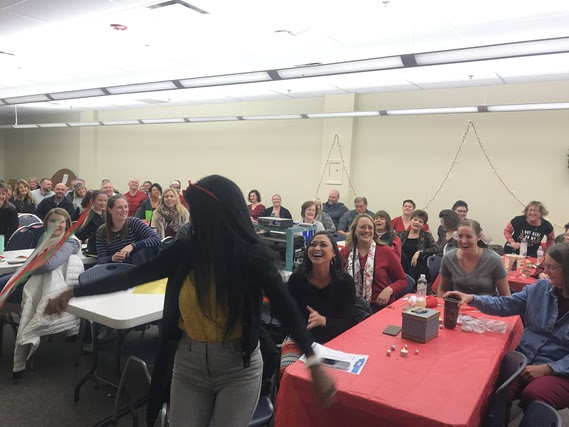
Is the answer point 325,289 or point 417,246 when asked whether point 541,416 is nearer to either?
point 325,289

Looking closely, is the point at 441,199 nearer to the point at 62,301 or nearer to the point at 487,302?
the point at 487,302

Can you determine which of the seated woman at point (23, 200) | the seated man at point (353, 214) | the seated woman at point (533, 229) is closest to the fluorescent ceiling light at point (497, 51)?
the seated woman at point (533, 229)

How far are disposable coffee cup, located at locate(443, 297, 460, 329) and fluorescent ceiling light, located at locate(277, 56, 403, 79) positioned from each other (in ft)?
8.17

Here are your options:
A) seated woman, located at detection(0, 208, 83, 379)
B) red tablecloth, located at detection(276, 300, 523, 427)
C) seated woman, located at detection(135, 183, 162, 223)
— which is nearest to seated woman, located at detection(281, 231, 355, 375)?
red tablecloth, located at detection(276, 300, 523, 427)

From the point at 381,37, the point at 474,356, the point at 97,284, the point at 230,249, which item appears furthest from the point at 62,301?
the point at 381,37

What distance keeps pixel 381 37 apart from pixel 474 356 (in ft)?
13.0

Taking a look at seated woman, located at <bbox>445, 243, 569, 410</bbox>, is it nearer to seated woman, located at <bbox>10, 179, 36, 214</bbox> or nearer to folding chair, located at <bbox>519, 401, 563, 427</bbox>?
folding chair, located at <bbox>519, 401, 563, 427</bbox>

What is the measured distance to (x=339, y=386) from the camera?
5.71 feet

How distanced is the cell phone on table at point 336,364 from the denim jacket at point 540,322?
110 centimetres

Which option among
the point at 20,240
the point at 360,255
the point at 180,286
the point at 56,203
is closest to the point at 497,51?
the point at 360,255

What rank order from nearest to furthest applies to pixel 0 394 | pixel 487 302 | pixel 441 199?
pixel 487 302, pixel 0 394, pixel 441 199

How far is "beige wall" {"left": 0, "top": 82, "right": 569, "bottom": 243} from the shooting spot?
22.0 ft

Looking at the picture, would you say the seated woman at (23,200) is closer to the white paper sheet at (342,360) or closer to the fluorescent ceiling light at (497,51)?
the fluorescent ceiling light at (497,51)

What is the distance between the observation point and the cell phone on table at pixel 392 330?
2.36 m
